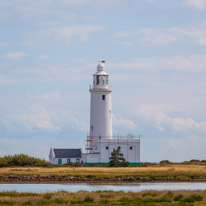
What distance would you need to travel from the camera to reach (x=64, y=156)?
65188 millimetres

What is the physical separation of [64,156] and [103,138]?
510 centimetres

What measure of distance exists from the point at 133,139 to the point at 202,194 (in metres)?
37.7

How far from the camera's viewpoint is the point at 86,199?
25344 mm

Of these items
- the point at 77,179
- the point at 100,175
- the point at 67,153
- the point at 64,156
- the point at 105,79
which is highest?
the point at 105,79

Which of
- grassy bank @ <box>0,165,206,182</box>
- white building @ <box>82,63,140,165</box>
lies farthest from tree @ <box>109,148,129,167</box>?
grassy bank @ <box>0,165,206,182</box>

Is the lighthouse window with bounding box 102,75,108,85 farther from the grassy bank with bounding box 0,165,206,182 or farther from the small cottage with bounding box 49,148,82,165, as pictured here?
the grassy bank with bounding box 0,165,206,182

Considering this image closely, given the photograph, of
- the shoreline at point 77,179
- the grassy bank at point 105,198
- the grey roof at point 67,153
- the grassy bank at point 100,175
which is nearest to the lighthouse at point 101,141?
the grey roof at point 67,153

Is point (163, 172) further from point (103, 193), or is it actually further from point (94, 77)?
point (103, 193)

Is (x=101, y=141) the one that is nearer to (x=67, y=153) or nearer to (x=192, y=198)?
(x=67, y=153)

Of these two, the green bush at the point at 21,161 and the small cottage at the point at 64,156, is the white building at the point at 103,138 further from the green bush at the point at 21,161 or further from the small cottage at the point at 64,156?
the green bush at the point at 21,161

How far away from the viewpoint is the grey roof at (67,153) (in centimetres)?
6538

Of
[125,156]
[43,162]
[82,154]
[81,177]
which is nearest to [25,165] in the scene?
[43,162]

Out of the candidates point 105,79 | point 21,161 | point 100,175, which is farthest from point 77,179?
point 105,79

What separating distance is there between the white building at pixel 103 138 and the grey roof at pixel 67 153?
1.32 m
